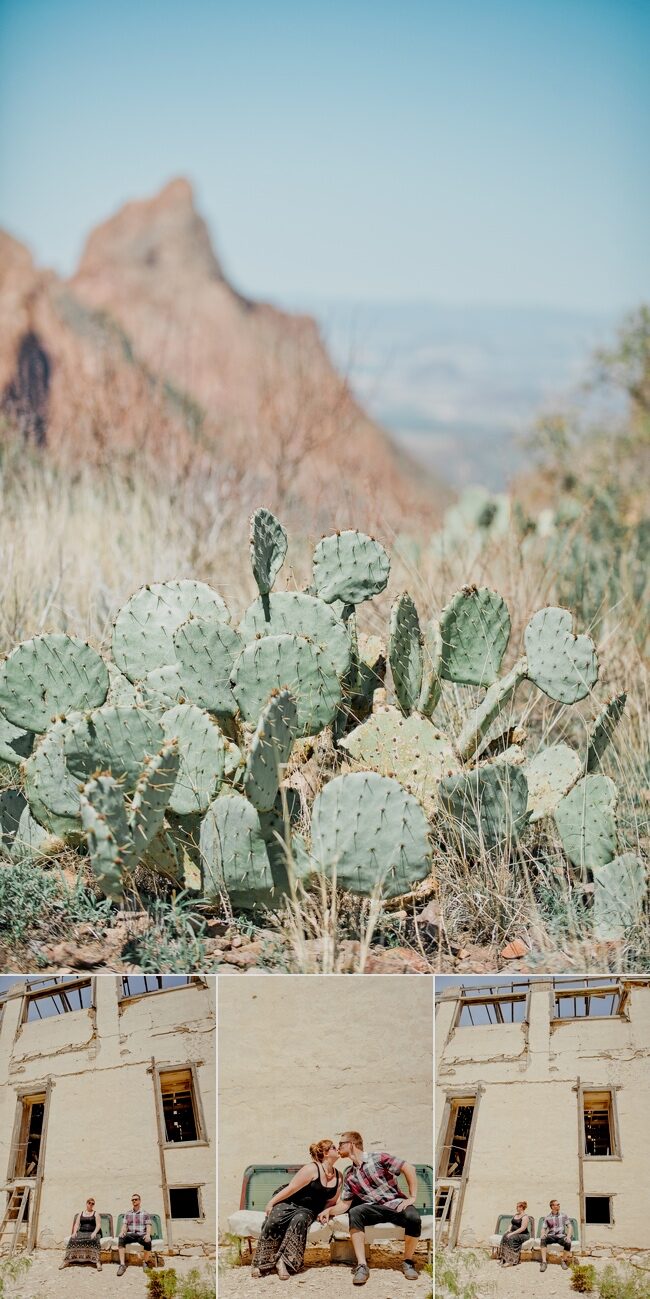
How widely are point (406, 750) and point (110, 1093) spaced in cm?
93

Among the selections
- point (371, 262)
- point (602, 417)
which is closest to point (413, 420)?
point (371, 262)

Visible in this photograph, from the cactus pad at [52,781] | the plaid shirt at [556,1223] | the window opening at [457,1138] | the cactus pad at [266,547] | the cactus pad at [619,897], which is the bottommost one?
the plaid shirt at [556,1223]

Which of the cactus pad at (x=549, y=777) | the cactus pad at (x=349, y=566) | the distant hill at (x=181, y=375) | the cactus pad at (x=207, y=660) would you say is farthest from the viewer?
the distant hill at (x=181, y=375)

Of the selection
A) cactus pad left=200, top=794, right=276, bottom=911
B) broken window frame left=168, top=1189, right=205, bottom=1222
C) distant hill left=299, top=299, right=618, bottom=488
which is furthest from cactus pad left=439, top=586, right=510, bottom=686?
distant hill left=299, top=299, right=618, bottom=488

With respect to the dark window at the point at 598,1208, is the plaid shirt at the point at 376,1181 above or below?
above

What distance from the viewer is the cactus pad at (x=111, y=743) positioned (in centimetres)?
223

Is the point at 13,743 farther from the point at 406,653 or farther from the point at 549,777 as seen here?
the point at 549,777

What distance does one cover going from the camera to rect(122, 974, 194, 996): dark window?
7.54 ft

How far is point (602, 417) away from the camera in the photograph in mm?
8867

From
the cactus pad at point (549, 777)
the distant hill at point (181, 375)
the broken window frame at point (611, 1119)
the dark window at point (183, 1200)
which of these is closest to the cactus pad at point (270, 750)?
the cactus pad at point (549, 777)

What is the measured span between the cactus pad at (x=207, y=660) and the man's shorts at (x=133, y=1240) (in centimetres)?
104

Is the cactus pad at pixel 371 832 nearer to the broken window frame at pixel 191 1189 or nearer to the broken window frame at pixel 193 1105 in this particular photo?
the broken window frame at pixel 193 1105

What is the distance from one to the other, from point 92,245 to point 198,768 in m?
21.7

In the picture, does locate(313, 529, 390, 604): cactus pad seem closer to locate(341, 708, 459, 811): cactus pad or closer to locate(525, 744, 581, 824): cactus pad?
locate(341, 708, 459, 811): cactus pad
